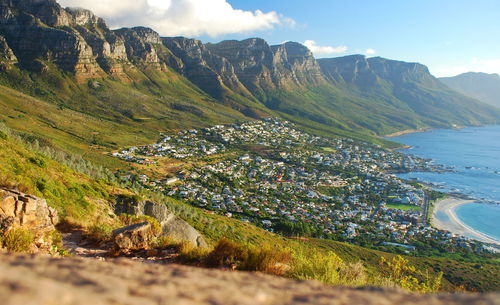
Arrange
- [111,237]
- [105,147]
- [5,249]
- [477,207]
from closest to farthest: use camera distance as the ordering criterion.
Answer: [5,249] < [111,237] < [477,207] < [105,147]

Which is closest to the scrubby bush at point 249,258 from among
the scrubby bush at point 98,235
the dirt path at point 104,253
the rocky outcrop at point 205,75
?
the dirt path at point 104,253

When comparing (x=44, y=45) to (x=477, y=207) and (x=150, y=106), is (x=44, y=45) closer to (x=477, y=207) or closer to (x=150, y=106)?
(x=150, y=106)

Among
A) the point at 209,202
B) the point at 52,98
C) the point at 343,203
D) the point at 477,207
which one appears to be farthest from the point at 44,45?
the point at 477,207

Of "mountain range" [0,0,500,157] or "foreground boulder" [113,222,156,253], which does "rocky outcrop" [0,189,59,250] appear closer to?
"foreground boulder" [113,222,156,253]

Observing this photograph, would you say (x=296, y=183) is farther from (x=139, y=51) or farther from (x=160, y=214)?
(x=139, y=51)

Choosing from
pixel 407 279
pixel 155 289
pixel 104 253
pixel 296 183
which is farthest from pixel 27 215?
pixel 296 183

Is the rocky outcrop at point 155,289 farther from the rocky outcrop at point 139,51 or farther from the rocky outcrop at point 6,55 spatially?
the rocky outcrop at point 139,51
